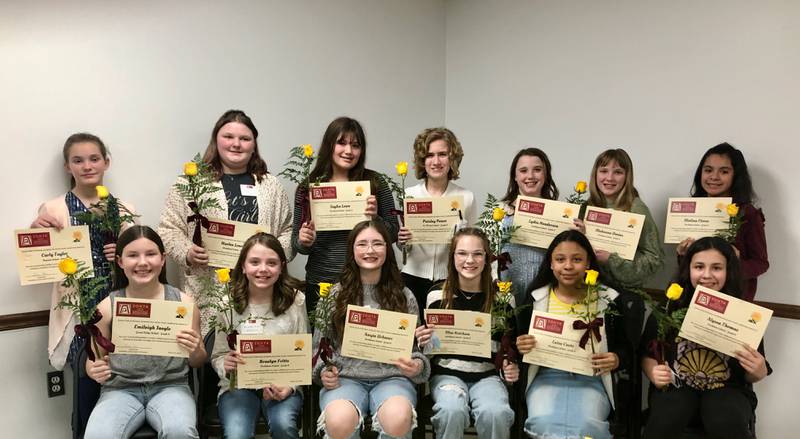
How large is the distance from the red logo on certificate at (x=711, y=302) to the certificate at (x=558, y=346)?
454mm

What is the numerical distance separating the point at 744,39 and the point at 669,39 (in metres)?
0.43

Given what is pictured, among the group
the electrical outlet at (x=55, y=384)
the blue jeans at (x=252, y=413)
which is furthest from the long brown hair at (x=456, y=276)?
the electrical outlet at (x=55, y=384)

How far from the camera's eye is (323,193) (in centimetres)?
326

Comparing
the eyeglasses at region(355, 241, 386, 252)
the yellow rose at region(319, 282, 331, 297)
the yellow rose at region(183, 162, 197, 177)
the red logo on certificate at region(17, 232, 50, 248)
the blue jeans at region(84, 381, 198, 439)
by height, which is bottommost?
the blue jeans at region(84, 381, 198, 439)

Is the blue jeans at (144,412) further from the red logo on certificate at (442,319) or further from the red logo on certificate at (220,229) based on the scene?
the red logo on certificate at (442,319)

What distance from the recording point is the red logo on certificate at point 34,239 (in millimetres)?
2934

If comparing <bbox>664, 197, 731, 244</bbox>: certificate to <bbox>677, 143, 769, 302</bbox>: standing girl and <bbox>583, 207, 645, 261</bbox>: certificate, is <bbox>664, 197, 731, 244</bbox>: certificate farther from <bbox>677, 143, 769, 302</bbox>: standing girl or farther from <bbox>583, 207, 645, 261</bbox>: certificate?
<bbox>583, 207, 645, 261</bbox>: certificate

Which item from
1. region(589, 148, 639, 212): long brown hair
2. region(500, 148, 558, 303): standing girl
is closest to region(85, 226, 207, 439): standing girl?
region(500, 148, 558, 303): standing girl

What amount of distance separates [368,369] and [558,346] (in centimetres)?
84

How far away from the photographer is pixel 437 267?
3494 mm

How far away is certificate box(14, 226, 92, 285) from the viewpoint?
2.94m

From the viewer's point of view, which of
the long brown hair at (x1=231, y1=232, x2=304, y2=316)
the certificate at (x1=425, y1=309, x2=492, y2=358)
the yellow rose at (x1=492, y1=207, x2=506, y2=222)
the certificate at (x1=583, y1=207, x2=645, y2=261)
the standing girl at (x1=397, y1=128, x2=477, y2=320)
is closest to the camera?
the certificate at (x1=425, y1=309, x2=492, y2=358)

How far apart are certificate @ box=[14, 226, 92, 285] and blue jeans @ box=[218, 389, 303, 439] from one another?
3.03 ft

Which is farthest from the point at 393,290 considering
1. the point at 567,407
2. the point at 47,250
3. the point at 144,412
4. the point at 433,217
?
the point at 47,250
